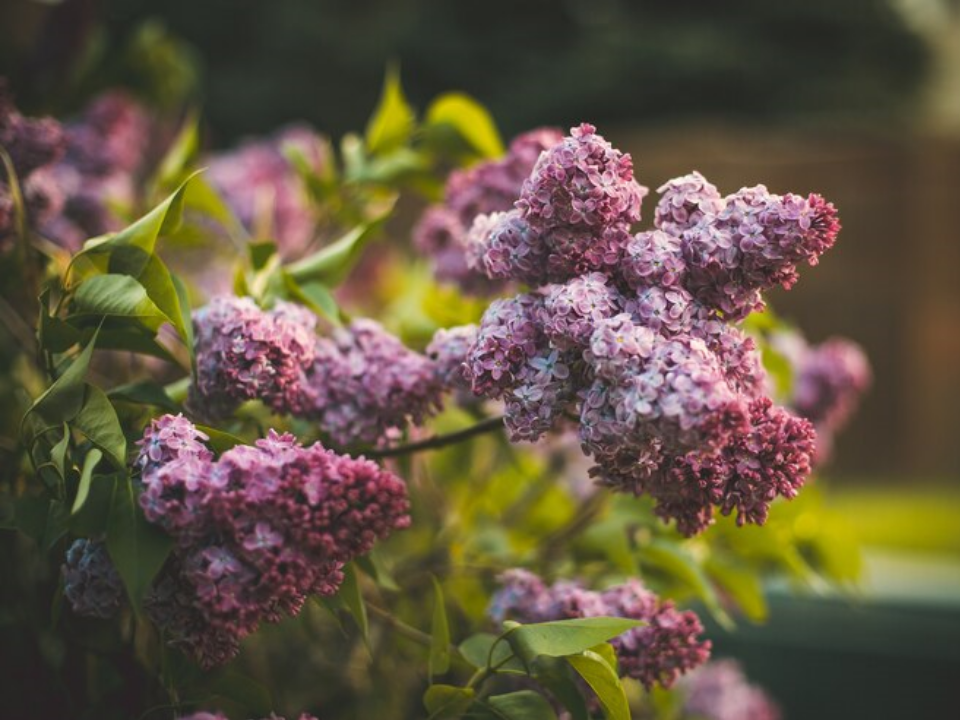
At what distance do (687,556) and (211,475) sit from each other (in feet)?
1.54

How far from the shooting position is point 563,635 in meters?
0.68

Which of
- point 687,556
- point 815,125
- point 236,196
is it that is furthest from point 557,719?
point 815,125

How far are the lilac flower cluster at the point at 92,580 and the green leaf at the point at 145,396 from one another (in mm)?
114

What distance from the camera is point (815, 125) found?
23.8 ft

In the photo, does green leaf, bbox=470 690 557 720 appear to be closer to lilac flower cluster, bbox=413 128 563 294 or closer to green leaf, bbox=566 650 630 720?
green leaf, bbox=566 650 630 720

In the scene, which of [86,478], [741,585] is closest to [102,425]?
[86,478]

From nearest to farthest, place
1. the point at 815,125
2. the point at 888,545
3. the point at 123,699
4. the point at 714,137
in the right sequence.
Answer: the point at 123,699 < the point at 888,545 < the point at 714,137 < the point at 815,125

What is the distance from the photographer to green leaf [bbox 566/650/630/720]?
68cm

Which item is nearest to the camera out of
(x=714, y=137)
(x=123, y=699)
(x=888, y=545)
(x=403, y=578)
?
(x=123, y=699)

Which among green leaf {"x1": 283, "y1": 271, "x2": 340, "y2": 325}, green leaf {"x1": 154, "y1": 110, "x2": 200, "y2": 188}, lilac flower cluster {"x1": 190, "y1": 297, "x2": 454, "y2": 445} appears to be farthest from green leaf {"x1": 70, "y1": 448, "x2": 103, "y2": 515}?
green leaf {"x1": 154, "y1": 110, "x2": 200, "y2": 188}

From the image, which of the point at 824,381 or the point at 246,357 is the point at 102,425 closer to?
the point at 246,357

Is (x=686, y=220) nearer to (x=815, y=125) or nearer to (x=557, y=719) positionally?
(x=557, y=719)

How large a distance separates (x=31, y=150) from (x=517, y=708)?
0.63 m

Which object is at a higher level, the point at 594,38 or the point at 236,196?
the point at 594,38
